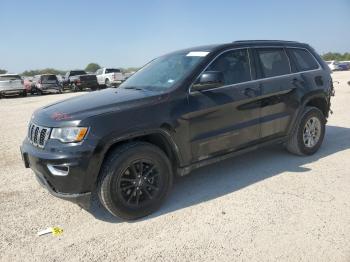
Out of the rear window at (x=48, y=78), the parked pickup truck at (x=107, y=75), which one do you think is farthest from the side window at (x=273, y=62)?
the parked pickup truck at (x=107, y=75)

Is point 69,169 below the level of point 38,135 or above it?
below

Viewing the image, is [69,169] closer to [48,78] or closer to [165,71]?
[165,71]

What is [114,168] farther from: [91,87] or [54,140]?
[91,87]

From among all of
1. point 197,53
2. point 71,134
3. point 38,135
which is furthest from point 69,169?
point 197,53

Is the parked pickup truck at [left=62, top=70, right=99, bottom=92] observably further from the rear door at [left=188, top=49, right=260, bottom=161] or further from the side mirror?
the side mirror

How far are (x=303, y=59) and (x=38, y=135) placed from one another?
4244 mm

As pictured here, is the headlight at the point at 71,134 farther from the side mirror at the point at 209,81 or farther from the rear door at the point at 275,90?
the rear door at the point at 275,90

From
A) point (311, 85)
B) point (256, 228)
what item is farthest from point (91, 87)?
point (256, 228)

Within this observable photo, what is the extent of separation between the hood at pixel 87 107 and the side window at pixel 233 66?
1028 millimetres

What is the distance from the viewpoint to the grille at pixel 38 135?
351 centimetres

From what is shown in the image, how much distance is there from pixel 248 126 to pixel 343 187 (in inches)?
54.9

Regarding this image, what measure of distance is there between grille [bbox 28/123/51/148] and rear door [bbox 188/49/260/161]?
1.58m

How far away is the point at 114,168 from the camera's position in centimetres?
348

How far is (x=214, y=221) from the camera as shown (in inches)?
141
